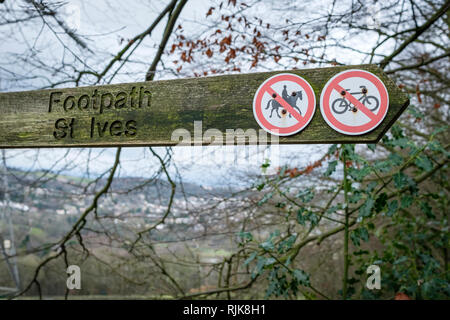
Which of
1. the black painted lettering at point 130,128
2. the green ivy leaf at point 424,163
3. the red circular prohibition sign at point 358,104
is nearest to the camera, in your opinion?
the red circular prohibition sign at point 358,104

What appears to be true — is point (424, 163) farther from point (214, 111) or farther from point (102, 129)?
point (102, 129)

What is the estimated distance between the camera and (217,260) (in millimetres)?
2621

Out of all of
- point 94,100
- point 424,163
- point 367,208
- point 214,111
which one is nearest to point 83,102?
point 94,100

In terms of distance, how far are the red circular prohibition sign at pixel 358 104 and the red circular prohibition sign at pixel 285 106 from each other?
30 millimetres

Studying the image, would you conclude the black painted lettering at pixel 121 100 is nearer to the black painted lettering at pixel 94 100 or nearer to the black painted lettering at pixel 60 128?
the black painted lettering at pixel 94 100

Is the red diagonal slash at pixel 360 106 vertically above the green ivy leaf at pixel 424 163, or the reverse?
the red diagonal slash at pixel 360 106

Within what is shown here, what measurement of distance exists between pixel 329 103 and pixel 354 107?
6 centimetres


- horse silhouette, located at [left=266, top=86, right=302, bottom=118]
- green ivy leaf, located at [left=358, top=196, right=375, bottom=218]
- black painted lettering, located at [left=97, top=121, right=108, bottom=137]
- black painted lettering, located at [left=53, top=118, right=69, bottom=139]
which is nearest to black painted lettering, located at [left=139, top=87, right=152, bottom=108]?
black painted lettering, located at [left=97, top=121, right=108, bottom=137]

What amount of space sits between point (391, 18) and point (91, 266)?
3.22 m

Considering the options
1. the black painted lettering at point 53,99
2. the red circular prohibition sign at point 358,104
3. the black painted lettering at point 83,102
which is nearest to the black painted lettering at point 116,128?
the black painted lettering at point 83,102

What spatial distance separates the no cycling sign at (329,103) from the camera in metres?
0.76

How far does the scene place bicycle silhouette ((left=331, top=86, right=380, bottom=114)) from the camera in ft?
2.49

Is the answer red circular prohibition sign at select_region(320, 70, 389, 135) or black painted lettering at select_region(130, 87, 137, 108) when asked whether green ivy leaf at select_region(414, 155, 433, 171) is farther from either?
black painted lettering at select_region(130, 87, 137, 108)
